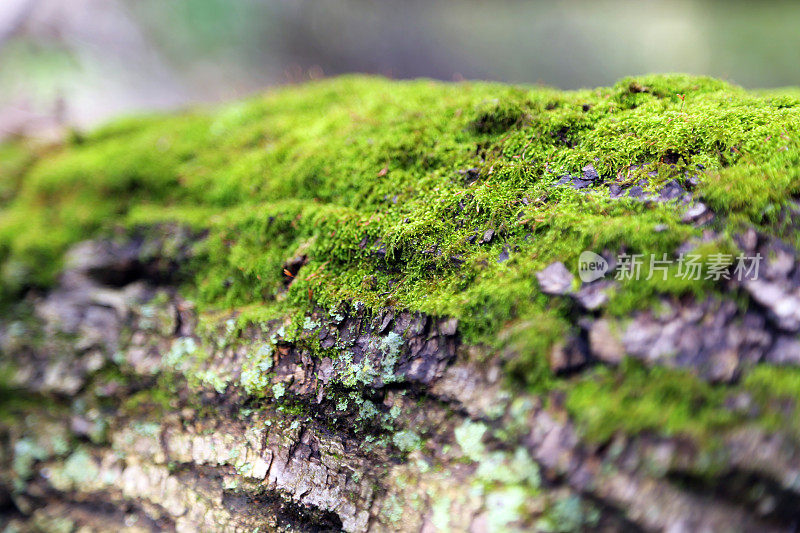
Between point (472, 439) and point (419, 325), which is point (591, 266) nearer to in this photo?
point (419, 325)

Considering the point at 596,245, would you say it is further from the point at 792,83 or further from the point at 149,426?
the point at 792,83

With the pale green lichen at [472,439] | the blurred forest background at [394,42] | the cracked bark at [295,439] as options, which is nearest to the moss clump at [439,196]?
the cracked bark at [295,439]

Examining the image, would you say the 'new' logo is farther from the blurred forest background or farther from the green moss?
the blurred forest background

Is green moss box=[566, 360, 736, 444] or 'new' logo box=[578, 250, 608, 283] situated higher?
'new' logo box=[578, 250, 608, 283]

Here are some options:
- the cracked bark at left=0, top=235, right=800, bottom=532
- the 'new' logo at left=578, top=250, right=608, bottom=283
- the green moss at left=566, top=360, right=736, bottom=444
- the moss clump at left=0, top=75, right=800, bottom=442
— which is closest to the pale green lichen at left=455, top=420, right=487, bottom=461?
the cracked bark at left=0, top=235, right=800, bottom=532

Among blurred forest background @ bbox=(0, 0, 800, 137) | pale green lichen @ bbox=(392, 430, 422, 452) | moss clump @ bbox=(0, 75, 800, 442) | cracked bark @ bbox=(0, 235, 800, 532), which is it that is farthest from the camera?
blurred forest background @ bbox=(0, 0, 800, 137)

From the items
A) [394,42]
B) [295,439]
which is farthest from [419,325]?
[394,42]

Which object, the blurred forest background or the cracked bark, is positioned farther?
the blurred forest background
